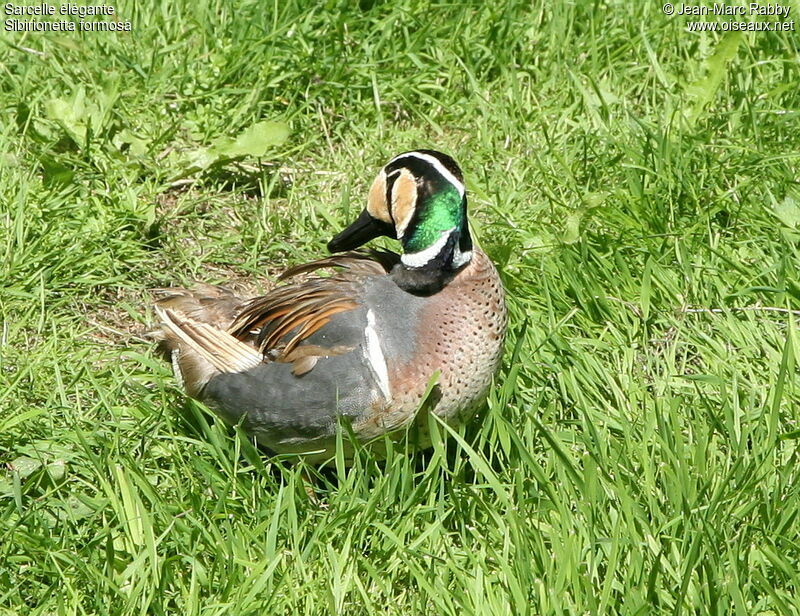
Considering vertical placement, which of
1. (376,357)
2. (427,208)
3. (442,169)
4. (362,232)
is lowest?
(376,357)

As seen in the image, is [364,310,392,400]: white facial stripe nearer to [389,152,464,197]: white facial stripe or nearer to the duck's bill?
the duck's bill

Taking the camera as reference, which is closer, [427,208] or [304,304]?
[427,208]

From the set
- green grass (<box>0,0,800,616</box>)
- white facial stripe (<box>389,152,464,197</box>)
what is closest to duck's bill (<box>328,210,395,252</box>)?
white facial stripe (<box>389,152,464,197</box>)

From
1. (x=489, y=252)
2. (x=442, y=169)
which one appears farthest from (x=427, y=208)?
(x=489, y=252)

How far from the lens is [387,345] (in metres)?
3.42

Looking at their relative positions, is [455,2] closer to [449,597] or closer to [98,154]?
[98,154]

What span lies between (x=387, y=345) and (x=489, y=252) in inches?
39.2

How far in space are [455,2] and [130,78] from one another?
160cm

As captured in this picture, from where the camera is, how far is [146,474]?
3.62 m

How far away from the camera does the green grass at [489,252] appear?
3.16 metres

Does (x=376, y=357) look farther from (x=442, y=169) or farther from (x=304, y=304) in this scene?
(x=442, y=169)

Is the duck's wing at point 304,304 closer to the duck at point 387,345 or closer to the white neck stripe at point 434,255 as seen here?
the duck at point 387,345

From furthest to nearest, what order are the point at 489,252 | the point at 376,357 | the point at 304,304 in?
the point at 489,252 < the point at 304,304 < the point at 376,357

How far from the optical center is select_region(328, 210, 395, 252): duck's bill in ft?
12.0
